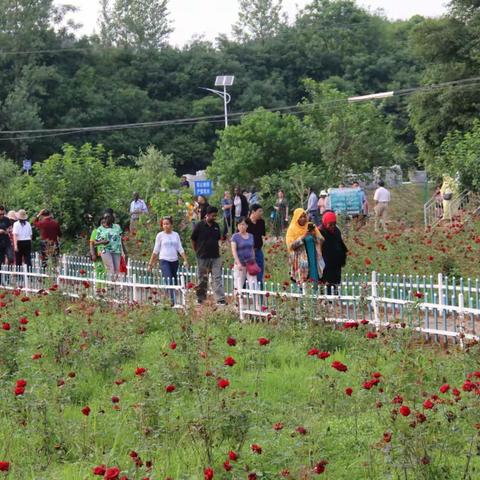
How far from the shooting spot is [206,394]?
24.3 ft

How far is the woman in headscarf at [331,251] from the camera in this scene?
1368 cm

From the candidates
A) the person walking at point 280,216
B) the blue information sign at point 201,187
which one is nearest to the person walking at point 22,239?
the person walking at point 280,216

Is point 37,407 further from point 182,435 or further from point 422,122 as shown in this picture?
point 422,122

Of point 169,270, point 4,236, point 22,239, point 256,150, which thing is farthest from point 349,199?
point 256,150

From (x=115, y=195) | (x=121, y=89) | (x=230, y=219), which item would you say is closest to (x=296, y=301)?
(x=115, y=195)

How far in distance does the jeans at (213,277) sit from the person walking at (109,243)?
6.92ft

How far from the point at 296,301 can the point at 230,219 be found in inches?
591

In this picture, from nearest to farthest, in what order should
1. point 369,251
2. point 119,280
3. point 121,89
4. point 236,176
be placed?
point 119,280
point 369,251
point 236,176
point 121,89

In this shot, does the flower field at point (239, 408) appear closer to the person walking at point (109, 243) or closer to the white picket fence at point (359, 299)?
the white picket fence at point (359, 299)

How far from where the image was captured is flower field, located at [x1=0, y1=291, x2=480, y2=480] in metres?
6.48

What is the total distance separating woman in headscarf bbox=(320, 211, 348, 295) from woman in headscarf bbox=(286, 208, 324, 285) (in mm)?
82

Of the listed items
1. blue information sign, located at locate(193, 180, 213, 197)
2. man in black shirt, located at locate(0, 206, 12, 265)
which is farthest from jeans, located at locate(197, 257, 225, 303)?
blue information sign, located at locate(193, 180, 213, 197)

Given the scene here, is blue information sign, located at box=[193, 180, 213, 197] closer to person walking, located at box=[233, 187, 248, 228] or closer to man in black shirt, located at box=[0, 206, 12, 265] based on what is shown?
person walking, located at box=[233, 187, 248, 228]

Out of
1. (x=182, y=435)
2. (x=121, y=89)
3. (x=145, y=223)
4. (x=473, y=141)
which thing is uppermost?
(x=121, y=89)
